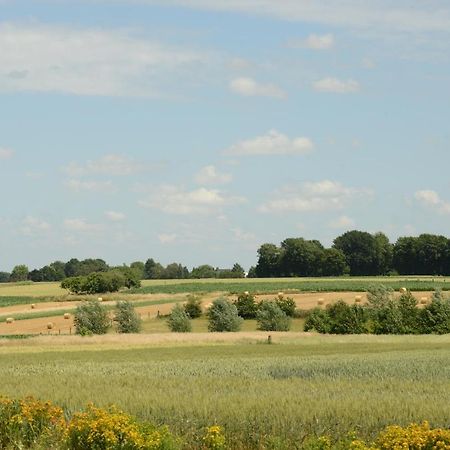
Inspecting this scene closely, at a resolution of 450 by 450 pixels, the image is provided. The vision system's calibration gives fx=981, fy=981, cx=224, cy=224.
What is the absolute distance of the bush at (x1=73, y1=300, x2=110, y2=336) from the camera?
240 ft

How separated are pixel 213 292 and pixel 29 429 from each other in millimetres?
91591

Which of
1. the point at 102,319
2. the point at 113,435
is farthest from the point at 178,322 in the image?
the point at 113,435

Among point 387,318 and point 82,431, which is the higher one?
point 387,318

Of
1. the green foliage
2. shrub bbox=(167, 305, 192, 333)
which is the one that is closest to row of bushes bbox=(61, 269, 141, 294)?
shrub bbox=(167, 305, 192, 333)

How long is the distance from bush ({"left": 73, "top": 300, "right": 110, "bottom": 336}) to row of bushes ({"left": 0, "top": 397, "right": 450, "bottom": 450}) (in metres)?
53.0

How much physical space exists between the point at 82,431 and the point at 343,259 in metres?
167

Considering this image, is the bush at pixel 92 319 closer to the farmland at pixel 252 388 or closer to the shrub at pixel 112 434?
the farmland at pixel 252 388

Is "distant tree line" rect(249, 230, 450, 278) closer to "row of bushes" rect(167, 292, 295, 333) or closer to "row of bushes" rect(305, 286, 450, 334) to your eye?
"row of bushes" rect(167, 292, 295, 333)

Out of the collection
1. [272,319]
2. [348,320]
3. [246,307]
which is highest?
[246,307]

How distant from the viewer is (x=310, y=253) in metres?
179

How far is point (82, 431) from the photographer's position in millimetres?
17094

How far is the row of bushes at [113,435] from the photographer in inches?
569

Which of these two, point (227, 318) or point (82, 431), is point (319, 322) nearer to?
point (227, 318)

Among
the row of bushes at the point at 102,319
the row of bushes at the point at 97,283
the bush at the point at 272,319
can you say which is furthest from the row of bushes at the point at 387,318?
the row of bushes at the point at 97,283
